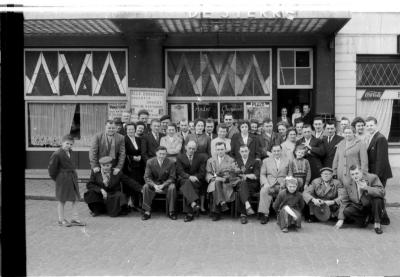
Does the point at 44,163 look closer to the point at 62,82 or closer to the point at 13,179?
the point at 62,82

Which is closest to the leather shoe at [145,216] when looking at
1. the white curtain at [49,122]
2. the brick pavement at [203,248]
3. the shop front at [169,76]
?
the brick pavement at [203,248]

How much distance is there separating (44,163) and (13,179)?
10453 mm

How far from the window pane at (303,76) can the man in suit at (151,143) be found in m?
5.14

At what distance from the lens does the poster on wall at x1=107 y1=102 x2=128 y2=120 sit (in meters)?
13.0

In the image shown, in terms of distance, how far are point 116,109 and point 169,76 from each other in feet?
5.56

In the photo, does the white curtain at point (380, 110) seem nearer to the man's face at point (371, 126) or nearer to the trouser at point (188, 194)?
the man's face at point (371, 126)

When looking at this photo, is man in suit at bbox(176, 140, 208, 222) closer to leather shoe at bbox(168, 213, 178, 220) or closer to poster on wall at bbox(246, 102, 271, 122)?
leather shoe at bbox(168, 213, 178, 220)

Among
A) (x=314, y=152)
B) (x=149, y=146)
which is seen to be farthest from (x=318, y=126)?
(x=149, y=146)

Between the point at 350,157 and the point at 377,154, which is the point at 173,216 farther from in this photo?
the point at 377,154

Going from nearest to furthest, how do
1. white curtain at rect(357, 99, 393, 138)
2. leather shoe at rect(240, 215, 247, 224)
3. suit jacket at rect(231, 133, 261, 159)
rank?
leather shoe at rect(240, 215, 247, 224), suit jacket at rect(231, 133, 261, 159), white curtain at rect(357, 99, 393, 138)

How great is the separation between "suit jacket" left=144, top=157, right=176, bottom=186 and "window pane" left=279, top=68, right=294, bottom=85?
17.5 ft

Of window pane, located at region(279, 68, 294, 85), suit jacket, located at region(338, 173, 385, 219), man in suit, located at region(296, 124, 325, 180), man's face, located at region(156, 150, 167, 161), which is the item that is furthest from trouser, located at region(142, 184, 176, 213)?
window pane, located at region(279, 68, 294, 85)

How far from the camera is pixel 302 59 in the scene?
42.2 ft
